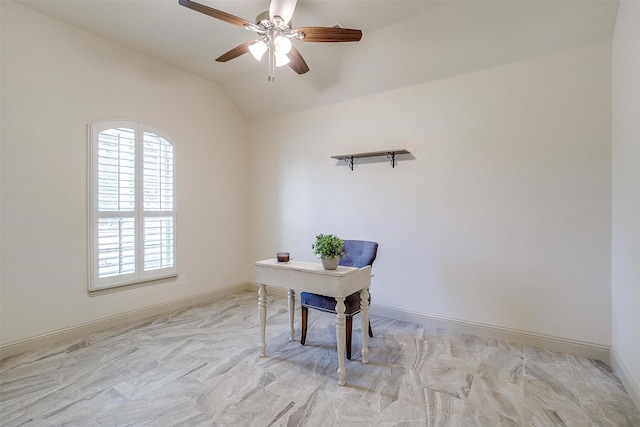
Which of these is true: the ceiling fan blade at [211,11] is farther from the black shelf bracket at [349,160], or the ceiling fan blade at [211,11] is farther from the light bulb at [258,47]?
the black shelf bracket at [349,160]

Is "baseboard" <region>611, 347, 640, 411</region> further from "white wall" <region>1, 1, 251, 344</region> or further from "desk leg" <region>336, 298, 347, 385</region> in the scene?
"white wall" <region>1, 1, 251, 344</region>

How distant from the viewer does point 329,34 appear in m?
2.26

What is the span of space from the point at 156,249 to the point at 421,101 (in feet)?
11.6

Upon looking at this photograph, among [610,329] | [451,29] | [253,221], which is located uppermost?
[451,29]

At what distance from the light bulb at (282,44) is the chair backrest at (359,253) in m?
1.78

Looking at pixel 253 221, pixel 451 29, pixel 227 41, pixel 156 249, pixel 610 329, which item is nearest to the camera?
pixel 610 329

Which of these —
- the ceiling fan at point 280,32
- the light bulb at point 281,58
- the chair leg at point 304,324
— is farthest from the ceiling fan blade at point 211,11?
the chair leg at point 304,324

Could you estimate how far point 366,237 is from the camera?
3723 mm

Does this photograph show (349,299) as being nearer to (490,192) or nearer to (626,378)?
(490,192)

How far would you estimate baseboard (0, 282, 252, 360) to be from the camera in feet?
8.69

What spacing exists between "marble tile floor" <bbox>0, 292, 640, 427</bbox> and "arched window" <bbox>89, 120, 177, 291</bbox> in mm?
720

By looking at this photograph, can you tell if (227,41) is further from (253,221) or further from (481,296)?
(481,296)

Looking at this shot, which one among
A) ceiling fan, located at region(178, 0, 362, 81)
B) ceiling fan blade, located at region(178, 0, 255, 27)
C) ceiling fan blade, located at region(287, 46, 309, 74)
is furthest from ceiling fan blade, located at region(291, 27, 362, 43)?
ceiling fan blade, located at region(178, 0, 255, 27)

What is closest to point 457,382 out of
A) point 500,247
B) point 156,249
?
point 500,247
